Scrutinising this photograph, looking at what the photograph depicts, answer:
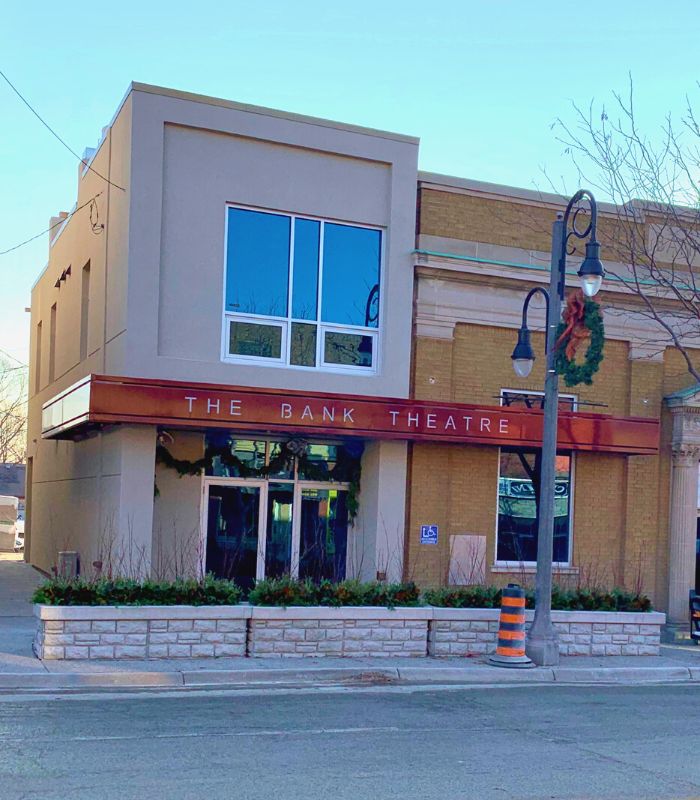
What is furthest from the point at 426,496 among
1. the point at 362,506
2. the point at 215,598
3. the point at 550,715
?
the point at 550,715

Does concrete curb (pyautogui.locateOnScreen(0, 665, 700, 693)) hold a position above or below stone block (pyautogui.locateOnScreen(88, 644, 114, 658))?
below

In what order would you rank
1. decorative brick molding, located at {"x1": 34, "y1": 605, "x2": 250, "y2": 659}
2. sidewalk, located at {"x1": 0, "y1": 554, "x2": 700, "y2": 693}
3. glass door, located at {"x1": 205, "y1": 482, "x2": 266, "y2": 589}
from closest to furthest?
sidewalk, located at {"x1": 0, "y1": 554, "x2": 700, "y2": 693}
decorative brick molding, located at {"x1": 34, "y1": 605, "x2": 250, "y2": 659}
glass door, located at {"x1": 205, "y1": 482, "x2": 266, "y2": 589}

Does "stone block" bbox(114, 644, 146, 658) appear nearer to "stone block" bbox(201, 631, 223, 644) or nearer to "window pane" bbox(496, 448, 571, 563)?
"stone block" bbox(201, 631, 223, 644)

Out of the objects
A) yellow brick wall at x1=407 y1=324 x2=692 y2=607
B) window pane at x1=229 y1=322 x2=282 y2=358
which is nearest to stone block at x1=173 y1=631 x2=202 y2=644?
window pane at x1=229 y1=322 x2=282 y2=358

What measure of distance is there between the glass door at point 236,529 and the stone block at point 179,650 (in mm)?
4576

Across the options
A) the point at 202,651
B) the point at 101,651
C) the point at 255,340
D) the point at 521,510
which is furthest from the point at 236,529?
the point at 101,651

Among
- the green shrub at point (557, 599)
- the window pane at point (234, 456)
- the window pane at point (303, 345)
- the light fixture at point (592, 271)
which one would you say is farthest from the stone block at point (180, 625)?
the light fixture at point (592, 271)

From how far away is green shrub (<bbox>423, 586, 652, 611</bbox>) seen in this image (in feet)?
48.5

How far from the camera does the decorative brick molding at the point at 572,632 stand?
14.3 m

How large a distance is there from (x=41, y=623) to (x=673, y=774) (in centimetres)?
765

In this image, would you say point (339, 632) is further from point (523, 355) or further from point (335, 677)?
point (523, 355)

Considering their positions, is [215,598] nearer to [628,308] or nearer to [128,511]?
[128,511]

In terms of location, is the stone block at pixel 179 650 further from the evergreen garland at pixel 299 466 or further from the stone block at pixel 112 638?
the evergreen garland at pixel 299 466

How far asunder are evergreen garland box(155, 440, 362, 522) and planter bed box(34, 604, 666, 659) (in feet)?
14.4
